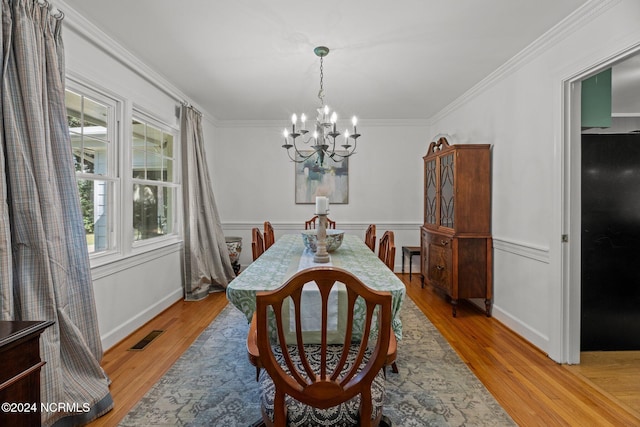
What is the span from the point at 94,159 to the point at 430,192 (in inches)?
141

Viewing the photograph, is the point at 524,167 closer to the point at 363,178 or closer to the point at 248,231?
the point at 363,178

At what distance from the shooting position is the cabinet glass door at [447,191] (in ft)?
11.0

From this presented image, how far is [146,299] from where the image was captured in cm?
304

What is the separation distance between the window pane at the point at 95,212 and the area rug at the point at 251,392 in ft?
3.83

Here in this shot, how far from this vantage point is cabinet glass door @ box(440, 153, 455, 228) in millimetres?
3346

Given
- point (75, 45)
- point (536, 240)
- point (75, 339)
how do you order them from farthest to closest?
point (536, 240) < point (75, 45) < point (75, 339)

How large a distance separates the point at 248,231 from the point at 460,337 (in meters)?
3.46

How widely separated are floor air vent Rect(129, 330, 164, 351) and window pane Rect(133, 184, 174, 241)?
97cm

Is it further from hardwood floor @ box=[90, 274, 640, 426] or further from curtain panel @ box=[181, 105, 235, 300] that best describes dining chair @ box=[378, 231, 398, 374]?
curtain panel @ box=[181, 105, 235, 300]

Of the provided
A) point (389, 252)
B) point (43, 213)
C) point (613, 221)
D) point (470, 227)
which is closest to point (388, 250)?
point (389, 252)

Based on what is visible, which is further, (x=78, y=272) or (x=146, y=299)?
(x=146, y=299)

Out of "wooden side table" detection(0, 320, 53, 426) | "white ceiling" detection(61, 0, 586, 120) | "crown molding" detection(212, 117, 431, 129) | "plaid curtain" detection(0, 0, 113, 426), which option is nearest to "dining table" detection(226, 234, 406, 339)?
"wooden side table" detection(0, 320, 53, 426)

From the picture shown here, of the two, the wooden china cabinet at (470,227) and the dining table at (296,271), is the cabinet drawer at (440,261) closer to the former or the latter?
the wooden china cabinet at (470,227)

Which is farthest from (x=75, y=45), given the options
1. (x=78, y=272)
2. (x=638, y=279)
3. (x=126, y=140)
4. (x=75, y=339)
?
(x=638, y=279)
